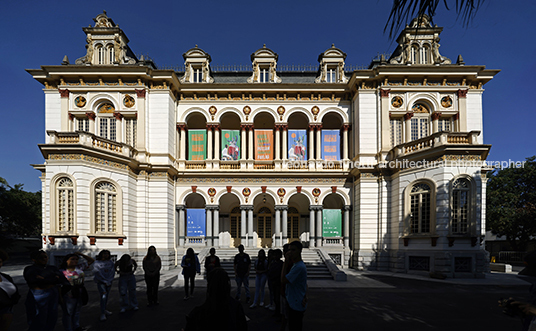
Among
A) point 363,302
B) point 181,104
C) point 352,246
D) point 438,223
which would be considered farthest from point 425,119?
point 181,104

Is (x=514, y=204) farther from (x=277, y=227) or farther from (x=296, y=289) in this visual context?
(x=296, y=289)

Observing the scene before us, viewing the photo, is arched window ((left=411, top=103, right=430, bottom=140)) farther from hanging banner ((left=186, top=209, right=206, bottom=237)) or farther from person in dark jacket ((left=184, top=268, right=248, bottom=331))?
person in dark jacket ((left=184, top=268, right=248, bottom=331))

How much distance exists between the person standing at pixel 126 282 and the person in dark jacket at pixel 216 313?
710cm

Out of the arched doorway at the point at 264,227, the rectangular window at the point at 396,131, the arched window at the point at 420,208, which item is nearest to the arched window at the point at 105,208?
the arched doorway at the point at 264,227

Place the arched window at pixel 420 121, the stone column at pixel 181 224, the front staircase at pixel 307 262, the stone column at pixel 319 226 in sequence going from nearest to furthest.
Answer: the front staircase at pixel 307 262, the arched window at pixel 420 121, the stone column at pixel 319 226, the stone column at pixel 181 224

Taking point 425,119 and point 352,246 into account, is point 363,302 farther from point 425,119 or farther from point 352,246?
point 425,119

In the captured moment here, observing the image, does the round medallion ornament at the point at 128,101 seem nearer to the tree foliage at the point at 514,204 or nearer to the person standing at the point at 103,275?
the person standing at the point at 103,275

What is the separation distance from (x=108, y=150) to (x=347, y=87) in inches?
666

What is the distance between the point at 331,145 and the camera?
24781 millimetres

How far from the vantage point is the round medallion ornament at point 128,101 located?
22.6 metres

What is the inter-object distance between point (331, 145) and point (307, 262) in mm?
9109

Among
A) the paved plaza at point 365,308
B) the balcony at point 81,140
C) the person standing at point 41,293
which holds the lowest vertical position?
the paved plaza at point 365,308

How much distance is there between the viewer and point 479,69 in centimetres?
2227

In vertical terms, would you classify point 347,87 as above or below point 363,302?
above
